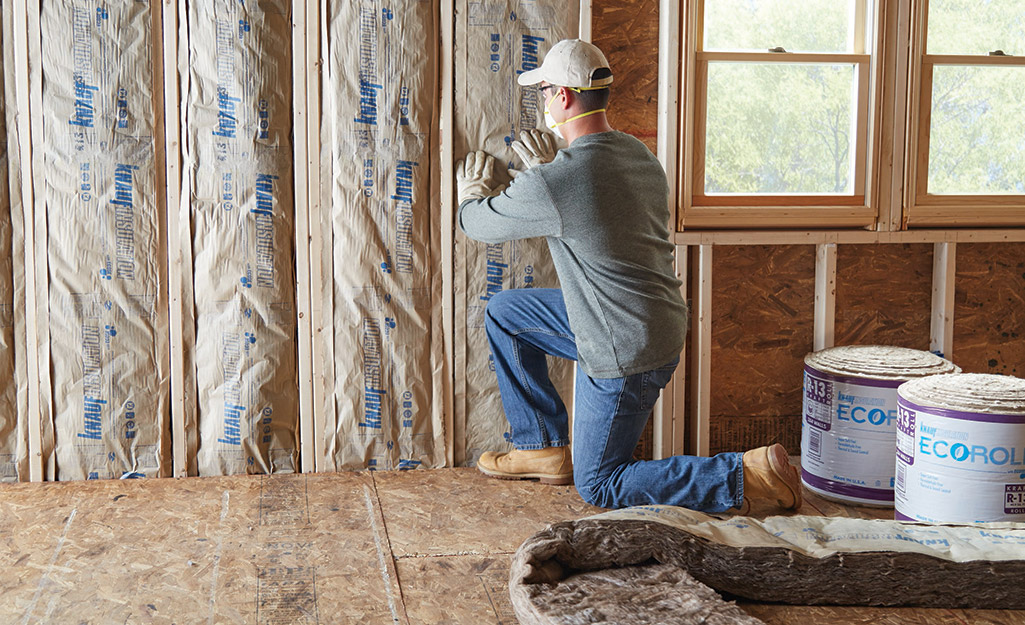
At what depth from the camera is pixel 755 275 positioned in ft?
11.9

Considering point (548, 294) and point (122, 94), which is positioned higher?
point (122, 94)

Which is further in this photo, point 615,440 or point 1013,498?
point 615,440

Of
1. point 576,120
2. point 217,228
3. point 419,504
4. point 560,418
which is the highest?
point 576,120

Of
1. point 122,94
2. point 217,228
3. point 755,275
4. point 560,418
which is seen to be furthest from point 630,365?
point 122,94

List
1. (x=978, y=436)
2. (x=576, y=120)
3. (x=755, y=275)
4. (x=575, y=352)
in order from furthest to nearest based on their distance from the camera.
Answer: (x=755, y=275) → (x=575, y=352) → (x=576, y=120) → (x=978, y=436)

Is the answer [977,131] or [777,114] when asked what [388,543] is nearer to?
[777,114]

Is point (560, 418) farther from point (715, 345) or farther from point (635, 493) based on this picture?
point (715, 345)

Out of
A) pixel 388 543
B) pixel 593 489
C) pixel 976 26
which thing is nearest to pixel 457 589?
pixel 388 543

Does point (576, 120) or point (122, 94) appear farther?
point (122, 94)

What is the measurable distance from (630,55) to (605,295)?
3.51 feet

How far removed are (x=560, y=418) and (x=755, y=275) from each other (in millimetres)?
1014

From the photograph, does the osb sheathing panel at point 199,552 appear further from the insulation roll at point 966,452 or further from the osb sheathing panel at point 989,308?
the osb sheathing panel at point 989,308

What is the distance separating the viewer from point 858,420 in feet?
10.5

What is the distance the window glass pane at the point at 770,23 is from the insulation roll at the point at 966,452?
1.40 m
